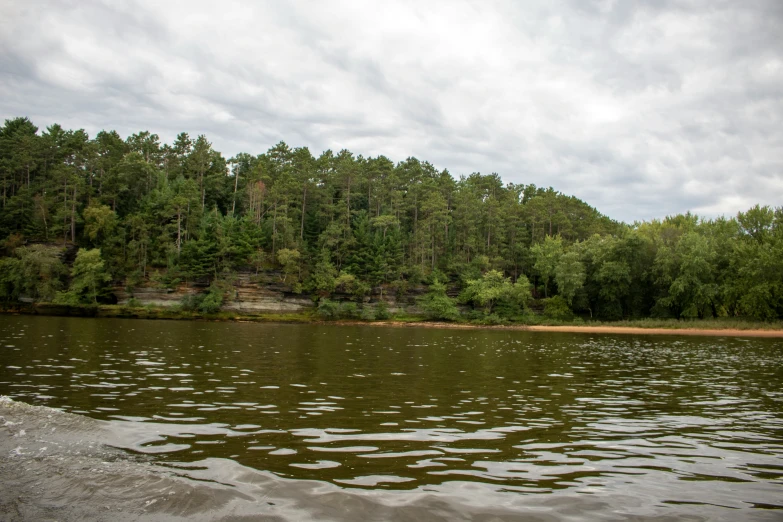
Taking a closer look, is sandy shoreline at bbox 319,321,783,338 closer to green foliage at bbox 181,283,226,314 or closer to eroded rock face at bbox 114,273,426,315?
eroded rock face at bbox 114,273,426,315

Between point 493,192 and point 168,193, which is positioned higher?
point 493,192

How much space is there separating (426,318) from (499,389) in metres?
66.8

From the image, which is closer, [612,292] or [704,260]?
[704,260]

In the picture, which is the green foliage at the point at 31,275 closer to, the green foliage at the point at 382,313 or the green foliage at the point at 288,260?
the green foliage at the point at 288,260

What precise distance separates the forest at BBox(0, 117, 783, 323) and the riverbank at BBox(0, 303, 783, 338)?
239cm

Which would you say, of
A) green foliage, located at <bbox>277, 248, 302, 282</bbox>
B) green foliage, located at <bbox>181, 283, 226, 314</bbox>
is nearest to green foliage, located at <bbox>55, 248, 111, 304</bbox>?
green foliage, located at <bbox>181, 283, 226, 314</bbox>

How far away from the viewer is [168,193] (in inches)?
3403

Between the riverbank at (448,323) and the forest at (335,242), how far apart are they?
94.0 inches

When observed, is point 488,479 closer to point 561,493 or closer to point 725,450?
point 561,493

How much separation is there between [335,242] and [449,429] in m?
77.5

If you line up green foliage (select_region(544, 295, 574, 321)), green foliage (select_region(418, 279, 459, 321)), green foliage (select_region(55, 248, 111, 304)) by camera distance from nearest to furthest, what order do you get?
green foliage (select_region(55, 248, 111, 304)) < green foliage (select_region(418, 279, 459, 321)) < green foliage (select_region(544, 295, 574, 321))

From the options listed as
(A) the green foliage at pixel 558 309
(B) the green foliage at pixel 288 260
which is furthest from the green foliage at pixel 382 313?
(A) the green foliage at pixel 558 309

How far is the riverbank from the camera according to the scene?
63.1 metres

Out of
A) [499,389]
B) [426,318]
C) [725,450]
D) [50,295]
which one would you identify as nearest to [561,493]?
[725,450]
